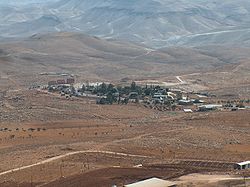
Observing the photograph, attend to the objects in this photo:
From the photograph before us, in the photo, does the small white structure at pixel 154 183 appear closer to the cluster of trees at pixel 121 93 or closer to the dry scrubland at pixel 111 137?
the dry scrubland at pixel 111 137

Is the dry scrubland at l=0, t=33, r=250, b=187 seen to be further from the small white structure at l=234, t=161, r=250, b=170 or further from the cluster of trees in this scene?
the cluster of trees

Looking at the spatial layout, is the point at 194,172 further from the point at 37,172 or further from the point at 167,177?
the point at 37,172

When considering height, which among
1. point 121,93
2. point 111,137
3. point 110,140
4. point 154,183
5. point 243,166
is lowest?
point 154,183

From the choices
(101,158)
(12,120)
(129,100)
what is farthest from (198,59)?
(101,158)

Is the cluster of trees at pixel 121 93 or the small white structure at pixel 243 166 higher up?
the cluster of trees at pixel 121 93

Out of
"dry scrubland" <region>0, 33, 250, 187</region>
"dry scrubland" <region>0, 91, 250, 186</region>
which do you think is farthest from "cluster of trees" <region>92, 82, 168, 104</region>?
"dry scrubland" <region>0, 91, 250, 186</region>

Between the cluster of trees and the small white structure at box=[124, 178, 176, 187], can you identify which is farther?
the cluster of trees

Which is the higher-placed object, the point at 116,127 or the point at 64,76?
the point at 64,76

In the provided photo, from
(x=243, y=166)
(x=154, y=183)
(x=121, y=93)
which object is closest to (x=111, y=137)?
(x=243, y=166)

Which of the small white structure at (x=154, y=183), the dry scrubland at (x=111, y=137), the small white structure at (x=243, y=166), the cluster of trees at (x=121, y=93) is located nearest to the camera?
the small white structure at (x=154, y=183)

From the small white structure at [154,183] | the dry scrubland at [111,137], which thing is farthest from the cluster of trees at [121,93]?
the small white structure at [154,183]

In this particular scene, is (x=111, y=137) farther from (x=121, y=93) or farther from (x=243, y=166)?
(x=121, y=93)
